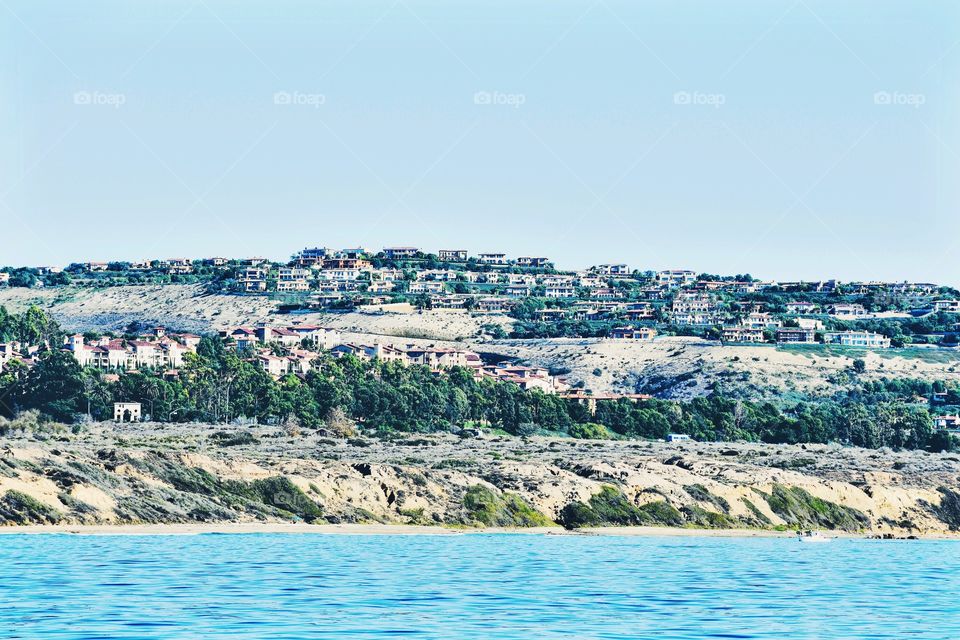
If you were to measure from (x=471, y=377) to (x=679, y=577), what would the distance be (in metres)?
103

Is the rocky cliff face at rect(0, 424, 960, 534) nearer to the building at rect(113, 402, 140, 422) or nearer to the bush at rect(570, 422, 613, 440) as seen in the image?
the building at rect(113, 402, 140, 422)

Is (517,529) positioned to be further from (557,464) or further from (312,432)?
(312,432)

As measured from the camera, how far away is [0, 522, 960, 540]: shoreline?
62525 mm

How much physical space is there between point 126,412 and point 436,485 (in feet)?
184

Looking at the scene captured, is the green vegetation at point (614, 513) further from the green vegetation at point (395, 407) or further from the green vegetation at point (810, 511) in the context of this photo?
the green vegetation at point (395, 407)

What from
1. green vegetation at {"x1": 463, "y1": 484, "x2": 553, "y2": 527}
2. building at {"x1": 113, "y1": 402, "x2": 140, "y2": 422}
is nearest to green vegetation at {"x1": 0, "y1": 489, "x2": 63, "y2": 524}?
green vegetation at {"x1": 463, "y1": 484, "x2": 553, "y2": 527}

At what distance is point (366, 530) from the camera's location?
70125 millimetres

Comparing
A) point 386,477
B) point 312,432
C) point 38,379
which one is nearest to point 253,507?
point 386,477

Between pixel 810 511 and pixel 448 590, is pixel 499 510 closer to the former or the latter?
pixel 810 511

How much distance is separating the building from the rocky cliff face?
1572 cm

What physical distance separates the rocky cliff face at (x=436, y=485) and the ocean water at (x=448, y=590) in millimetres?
5571

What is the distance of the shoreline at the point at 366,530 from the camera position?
6253 cm

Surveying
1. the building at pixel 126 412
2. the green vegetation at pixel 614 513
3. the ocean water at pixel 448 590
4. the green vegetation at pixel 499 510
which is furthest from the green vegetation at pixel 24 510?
the building at pixel 126 412

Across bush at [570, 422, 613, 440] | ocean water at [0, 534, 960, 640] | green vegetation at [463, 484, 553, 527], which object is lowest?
ocean water at [0, 534, 960, 640]
